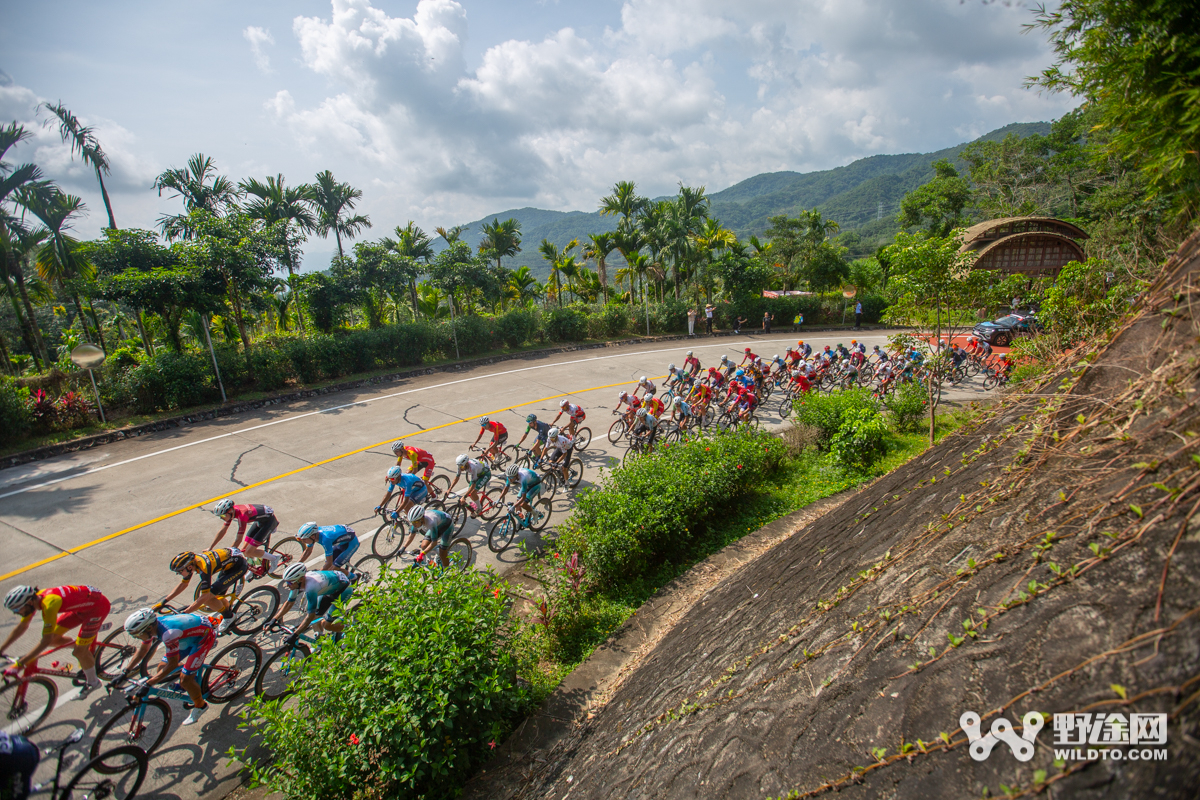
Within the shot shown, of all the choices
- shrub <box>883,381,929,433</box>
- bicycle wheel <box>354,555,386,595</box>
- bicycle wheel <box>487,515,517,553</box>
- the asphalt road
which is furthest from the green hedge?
shrub <box>883,381,929,433</box>

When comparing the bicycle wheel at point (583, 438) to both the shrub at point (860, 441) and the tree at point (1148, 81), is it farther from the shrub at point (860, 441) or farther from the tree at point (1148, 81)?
the tree at point (1148, 81)

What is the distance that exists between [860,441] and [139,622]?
11.1 m

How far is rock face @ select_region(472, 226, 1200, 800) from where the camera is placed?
1.50m

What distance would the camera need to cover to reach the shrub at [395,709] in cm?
375

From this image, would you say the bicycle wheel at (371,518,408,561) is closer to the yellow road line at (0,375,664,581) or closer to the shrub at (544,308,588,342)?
the yellow road line at (0,375,664,581)

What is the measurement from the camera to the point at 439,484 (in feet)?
34.8

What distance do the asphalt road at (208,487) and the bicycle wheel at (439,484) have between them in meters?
0.73

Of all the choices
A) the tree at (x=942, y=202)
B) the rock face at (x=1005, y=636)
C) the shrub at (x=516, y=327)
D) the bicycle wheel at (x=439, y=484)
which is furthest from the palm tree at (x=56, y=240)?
the tree at (x=942, y=202)

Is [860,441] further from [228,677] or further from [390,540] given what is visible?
[228,677]

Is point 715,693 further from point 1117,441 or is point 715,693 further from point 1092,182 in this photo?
point 1092,182

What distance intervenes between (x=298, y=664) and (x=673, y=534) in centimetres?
477

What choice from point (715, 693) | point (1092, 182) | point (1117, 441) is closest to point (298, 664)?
point (715, 693)

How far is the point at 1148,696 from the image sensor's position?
4.55ft

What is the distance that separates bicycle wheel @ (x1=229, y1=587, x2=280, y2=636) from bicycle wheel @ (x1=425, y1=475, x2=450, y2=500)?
252cm
